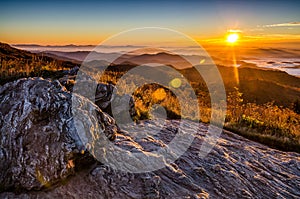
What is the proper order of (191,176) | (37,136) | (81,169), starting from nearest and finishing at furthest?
(37,136), (81,169), (191,176)

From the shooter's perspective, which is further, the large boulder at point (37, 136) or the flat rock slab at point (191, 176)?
the flat rock slab at point (191, 176)

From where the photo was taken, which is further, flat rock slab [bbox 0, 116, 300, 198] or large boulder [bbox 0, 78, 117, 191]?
flat rock slab [bbox 0, 116, 300, 198]

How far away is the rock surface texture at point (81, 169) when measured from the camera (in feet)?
10.7

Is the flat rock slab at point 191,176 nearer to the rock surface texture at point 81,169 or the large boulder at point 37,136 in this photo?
the rock surface texture at point 81,169

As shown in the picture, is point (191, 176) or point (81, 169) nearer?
point (81, 169)

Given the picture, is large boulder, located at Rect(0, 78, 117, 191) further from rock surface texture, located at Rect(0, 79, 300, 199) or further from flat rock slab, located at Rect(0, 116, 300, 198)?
flat rock slab, located at Rect(0, 116, 300, 198)

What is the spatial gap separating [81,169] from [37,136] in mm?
644

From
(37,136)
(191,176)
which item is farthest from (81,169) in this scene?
(191,176)

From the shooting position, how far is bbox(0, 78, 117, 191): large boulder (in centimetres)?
322

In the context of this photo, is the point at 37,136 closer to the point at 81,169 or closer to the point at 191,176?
the point at 81,169

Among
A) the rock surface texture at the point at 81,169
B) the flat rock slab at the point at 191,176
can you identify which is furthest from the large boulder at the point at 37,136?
the flat rock slab at the point at 191,176

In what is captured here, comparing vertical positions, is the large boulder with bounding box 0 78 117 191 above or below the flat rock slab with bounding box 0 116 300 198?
above

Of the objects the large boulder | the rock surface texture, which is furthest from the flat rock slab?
the large boulder

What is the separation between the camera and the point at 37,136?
11.1ft
